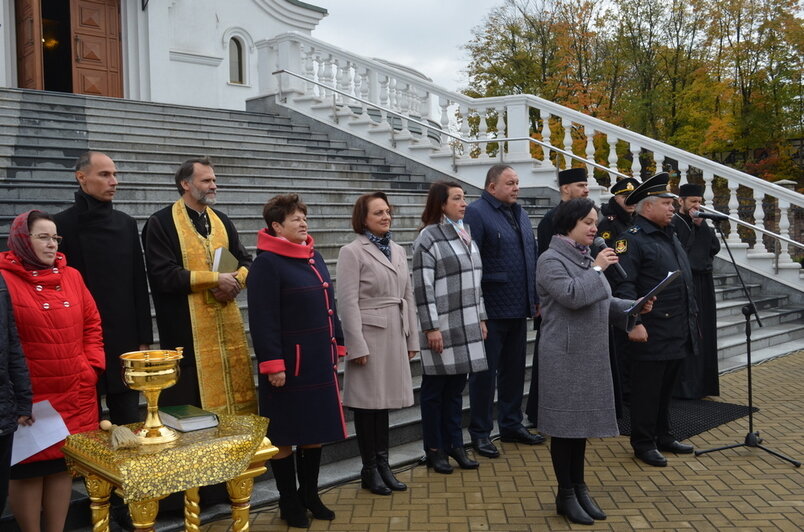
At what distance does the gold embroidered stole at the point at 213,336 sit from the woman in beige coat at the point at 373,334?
2.13 ft

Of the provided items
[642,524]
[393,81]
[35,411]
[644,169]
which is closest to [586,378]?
[642,524]

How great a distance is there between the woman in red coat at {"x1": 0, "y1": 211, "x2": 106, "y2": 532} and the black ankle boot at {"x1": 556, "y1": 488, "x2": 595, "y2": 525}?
8.47 ft

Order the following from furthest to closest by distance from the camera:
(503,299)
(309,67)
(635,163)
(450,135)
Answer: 1. (309,67)
2. (450,135)
3. (635,163)
4. (503,299)

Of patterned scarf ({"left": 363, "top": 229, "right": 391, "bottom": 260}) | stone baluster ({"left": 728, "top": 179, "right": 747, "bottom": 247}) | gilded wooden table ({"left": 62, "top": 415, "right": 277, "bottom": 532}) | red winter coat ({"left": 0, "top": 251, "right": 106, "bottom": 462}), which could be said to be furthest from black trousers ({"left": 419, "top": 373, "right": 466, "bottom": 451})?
stone baluster ({"left": 728, "top": 179, "right": 747, "bottom": 247})

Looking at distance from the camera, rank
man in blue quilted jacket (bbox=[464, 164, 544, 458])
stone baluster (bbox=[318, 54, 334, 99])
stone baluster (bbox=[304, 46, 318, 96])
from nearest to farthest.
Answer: man in blue quilted jacket (bbox=[464, 164, 544, 458]) < stone baluster (bbox=[304, 46, 318, 96]) < stone baluster (bbox=[318, 54, 334, 99])

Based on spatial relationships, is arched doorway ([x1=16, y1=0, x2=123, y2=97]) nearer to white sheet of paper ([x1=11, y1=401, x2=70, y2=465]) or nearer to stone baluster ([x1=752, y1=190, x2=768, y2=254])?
stone baluster ([x1=752, y1=190, x2=768, y2=254])

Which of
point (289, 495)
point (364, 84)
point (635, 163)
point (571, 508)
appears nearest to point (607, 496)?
point (571, 508)

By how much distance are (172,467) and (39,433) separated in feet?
3.08

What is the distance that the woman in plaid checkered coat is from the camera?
5.35m

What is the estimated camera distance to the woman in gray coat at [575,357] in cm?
445

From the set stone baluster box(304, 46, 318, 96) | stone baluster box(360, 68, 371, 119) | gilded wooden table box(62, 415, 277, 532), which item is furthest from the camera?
stone baluster box(304, 46, 318, 96)

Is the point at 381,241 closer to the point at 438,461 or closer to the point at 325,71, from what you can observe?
the point at 438,461

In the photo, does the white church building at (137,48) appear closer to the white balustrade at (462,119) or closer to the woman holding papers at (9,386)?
the white balustrade at (462,119)

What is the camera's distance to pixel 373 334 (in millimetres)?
5016
